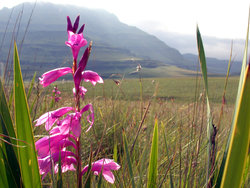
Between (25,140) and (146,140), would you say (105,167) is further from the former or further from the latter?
(146,140)

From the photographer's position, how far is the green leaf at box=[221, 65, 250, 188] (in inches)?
16.4

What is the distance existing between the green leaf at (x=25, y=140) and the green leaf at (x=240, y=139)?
542 mm

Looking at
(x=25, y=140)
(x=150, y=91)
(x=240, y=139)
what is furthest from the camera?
(x=150, y=91)

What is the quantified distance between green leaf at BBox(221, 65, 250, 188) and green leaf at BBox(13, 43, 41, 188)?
54cm

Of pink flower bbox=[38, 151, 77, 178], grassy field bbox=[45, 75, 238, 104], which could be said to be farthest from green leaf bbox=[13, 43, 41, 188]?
grassy field bbox=[45, 75, 238, 104]

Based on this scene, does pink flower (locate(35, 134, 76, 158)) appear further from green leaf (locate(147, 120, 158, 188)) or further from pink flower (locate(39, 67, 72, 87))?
green leaf (locate(147, 120, 158, 188))

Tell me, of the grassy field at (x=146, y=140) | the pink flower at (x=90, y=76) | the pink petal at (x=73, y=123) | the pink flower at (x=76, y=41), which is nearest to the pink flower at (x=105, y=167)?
the grassy field at (x=146, y=140)

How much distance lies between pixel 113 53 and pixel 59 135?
144852 millimetres

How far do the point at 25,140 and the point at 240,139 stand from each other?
0.60 m

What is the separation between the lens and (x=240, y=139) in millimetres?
432

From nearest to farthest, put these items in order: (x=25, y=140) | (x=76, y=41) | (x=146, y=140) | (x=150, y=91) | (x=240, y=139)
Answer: (x=240, y=139) < (x=25, y=140) < (x=76, y=41) < (x=146, y=140) < (x=150, y=91)

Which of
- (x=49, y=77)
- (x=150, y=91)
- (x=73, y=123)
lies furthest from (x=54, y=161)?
(x=150, y=91)

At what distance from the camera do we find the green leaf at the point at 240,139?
1.36 feet

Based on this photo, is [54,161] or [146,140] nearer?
[54,161]
